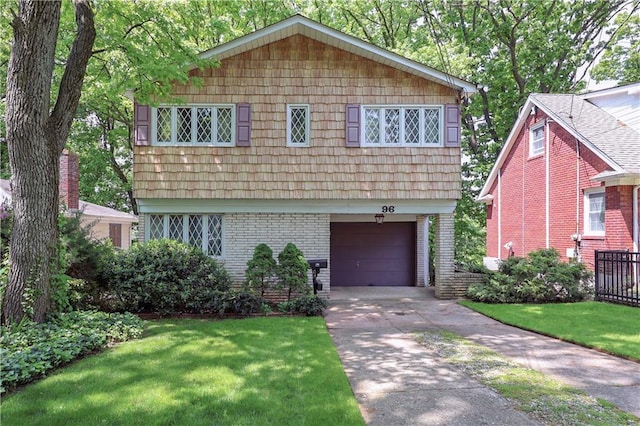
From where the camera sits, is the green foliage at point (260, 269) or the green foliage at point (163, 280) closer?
the green foliage at point (163, 280)

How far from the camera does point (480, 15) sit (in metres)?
21.3

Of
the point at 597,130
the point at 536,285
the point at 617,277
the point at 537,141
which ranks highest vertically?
the point at 537,141

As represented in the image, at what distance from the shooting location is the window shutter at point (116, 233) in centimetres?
1897

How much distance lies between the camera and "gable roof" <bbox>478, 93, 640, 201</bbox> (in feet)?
34.6

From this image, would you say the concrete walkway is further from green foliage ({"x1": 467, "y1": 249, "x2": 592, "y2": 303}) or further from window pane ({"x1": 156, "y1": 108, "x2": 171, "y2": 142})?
window pane ({"x1": 156, "y1": 108, "x2": 171, "y2": 142})

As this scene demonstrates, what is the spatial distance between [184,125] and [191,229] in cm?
271

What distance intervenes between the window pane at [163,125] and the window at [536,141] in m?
12.8

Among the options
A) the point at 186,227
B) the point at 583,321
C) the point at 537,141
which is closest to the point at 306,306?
the point at 186,227

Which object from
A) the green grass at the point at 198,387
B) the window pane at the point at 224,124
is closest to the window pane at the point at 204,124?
the window pane at the point at 224,124

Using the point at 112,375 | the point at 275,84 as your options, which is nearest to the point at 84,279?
the point at 112,375

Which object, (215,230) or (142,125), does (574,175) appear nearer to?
(215,230)

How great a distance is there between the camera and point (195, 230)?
10367mm

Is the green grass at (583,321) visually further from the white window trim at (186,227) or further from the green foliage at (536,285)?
the white window trim at (186,227)

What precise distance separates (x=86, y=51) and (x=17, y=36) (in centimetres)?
98
